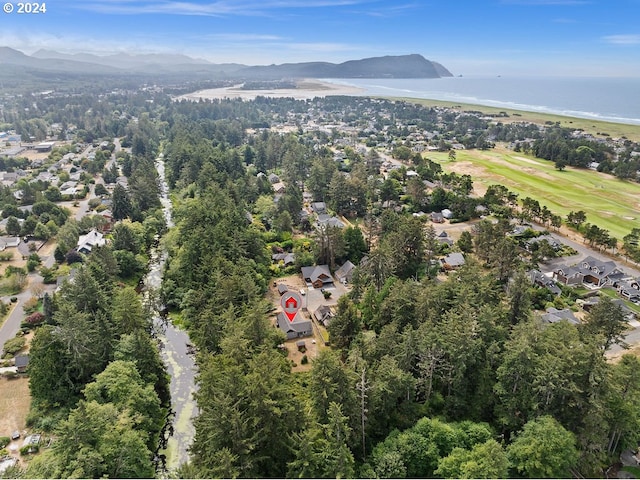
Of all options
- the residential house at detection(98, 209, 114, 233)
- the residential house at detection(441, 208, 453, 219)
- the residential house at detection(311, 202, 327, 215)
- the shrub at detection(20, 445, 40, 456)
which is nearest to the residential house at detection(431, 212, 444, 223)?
the residential house at detection(441, 208, 453, 219)

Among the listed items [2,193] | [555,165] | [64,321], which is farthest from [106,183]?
[555,165]

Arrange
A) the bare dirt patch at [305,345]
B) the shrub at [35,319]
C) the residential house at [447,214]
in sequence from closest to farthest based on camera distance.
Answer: the bare dirt patch at [305,345], the shrub at [35,319], the residential house at [447,214]

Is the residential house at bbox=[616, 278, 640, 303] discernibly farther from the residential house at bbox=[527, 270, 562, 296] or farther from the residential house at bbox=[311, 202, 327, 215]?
the residential house at bbox=[311, 202, 327, 215]

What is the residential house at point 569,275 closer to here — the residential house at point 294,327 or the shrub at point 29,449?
the residential house at point 294,327

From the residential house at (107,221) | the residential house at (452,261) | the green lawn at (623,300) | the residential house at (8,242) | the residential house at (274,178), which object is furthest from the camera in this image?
the residential house at (274,178)

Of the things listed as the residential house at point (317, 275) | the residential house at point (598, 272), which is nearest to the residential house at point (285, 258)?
the residential house at point (317, 275)

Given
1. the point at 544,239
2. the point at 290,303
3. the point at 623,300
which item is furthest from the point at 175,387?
the point at 544,239

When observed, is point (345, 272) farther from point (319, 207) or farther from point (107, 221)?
point (107, 221)
